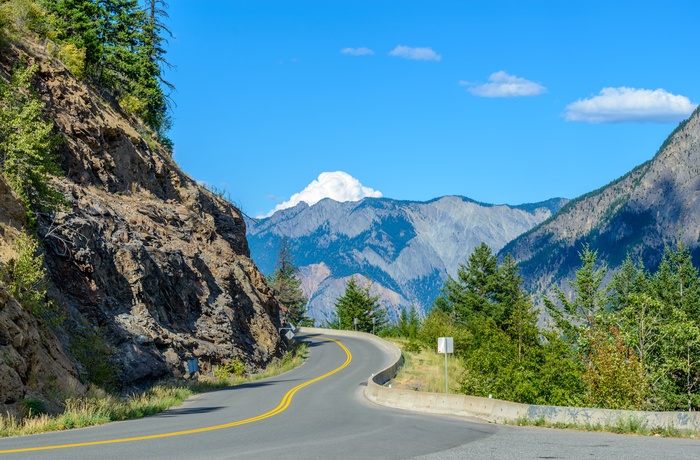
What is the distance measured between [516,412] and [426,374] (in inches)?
1183

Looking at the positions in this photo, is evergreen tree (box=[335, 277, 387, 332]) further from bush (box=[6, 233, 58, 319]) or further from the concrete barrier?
bush (box=[6, 233, 58, 319])

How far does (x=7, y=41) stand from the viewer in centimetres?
3619

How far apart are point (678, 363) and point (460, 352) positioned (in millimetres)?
43451

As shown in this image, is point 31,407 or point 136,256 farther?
point 136,256

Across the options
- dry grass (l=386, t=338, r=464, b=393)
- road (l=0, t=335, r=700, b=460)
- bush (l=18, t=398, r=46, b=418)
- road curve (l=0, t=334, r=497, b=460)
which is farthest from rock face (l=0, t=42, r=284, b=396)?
dry grass (l=386, t=338, r=464, b=393)

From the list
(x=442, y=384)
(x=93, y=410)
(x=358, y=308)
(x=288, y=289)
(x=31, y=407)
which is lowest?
(x=442, y=384)

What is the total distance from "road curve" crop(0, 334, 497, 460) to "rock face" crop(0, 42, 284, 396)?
4976 millimetres

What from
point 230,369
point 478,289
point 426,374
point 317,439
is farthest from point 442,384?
point 478,289

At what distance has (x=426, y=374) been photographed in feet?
157

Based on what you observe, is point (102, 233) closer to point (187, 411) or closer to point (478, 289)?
point (187, 411)

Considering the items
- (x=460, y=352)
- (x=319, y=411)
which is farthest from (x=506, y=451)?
(x=460, y=352)

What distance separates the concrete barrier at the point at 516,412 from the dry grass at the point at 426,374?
1058 cm

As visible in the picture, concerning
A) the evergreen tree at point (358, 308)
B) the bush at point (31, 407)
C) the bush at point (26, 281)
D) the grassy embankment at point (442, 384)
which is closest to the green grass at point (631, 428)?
the grassy embankment at point (442, 384)

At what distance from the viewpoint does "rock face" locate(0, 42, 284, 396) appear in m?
29.3
